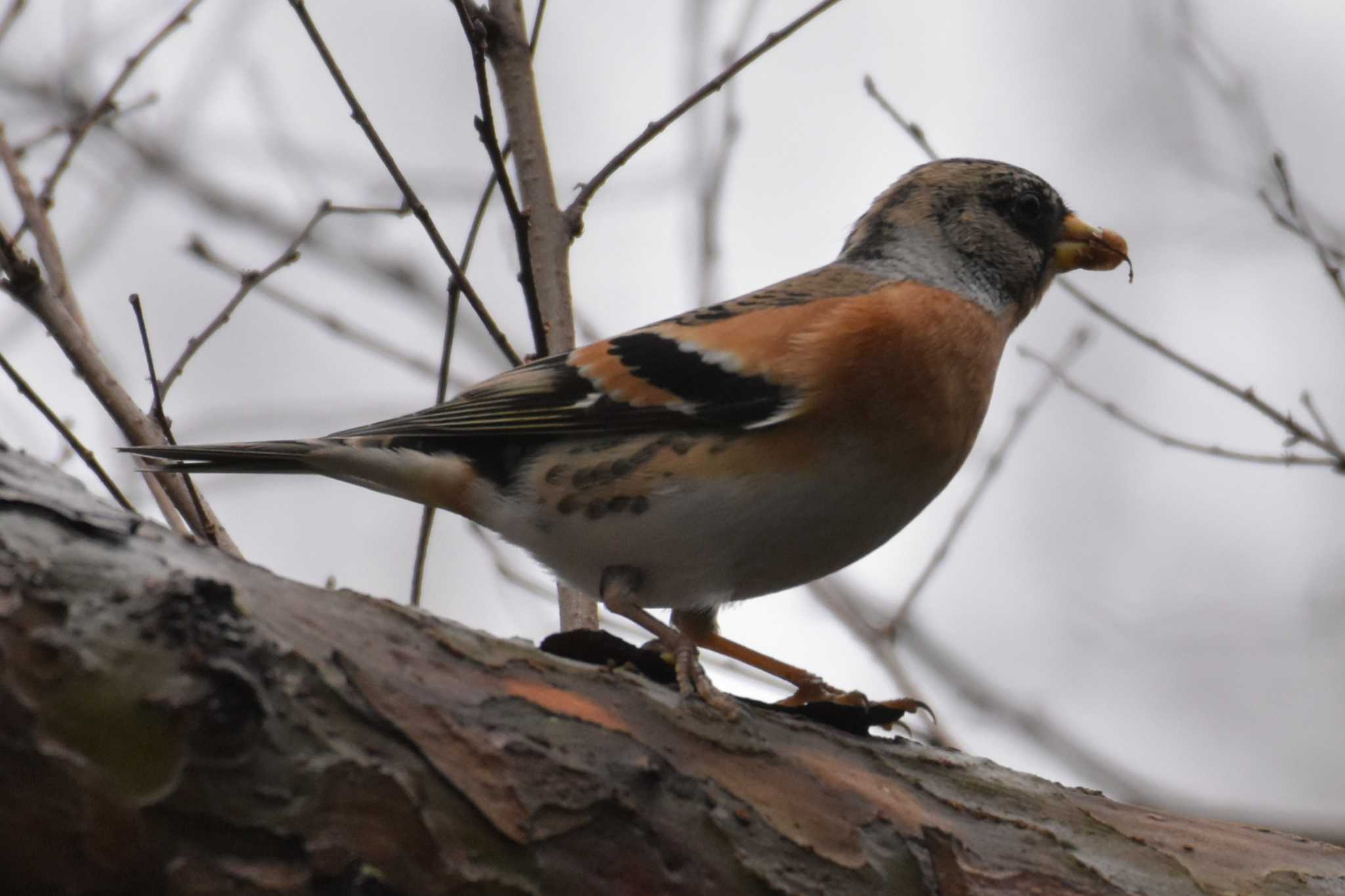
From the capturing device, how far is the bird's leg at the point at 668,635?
2.34 metres

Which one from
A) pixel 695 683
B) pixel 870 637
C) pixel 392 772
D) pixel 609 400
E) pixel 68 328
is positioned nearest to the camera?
pixel 392 772

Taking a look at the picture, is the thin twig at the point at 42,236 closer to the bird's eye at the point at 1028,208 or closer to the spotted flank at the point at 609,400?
the spotted flank at the point at 609,400

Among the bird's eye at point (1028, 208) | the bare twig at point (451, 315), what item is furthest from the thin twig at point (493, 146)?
the bird's eye at point (1028, 208)

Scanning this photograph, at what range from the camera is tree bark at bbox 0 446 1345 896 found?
5.17 ft

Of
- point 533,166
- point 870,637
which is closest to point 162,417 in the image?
point 533,166

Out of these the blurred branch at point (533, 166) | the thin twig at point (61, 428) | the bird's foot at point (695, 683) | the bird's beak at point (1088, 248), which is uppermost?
the bird's beak at point (1088, 248)

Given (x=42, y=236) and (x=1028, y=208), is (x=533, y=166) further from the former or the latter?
(x=1028, y=208)

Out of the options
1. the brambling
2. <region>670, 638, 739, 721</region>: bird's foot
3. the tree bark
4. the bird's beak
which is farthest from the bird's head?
the tree bark

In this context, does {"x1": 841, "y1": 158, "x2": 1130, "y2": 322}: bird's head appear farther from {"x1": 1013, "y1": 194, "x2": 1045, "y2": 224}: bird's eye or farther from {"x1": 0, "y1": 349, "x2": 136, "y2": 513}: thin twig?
{"x1": 0, "y1": 349, "x2": 136, "y2": 513}: thin twig

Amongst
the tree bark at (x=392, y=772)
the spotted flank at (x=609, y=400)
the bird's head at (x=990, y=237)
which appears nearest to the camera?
the tree bark at (x=392, y=772)

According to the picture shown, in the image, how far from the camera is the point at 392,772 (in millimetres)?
1792

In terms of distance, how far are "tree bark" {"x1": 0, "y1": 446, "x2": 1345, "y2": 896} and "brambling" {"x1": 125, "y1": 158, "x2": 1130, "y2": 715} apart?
2.44ft

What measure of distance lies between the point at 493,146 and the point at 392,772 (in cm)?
155

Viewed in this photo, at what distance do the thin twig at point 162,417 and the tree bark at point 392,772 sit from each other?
1.04 meters
